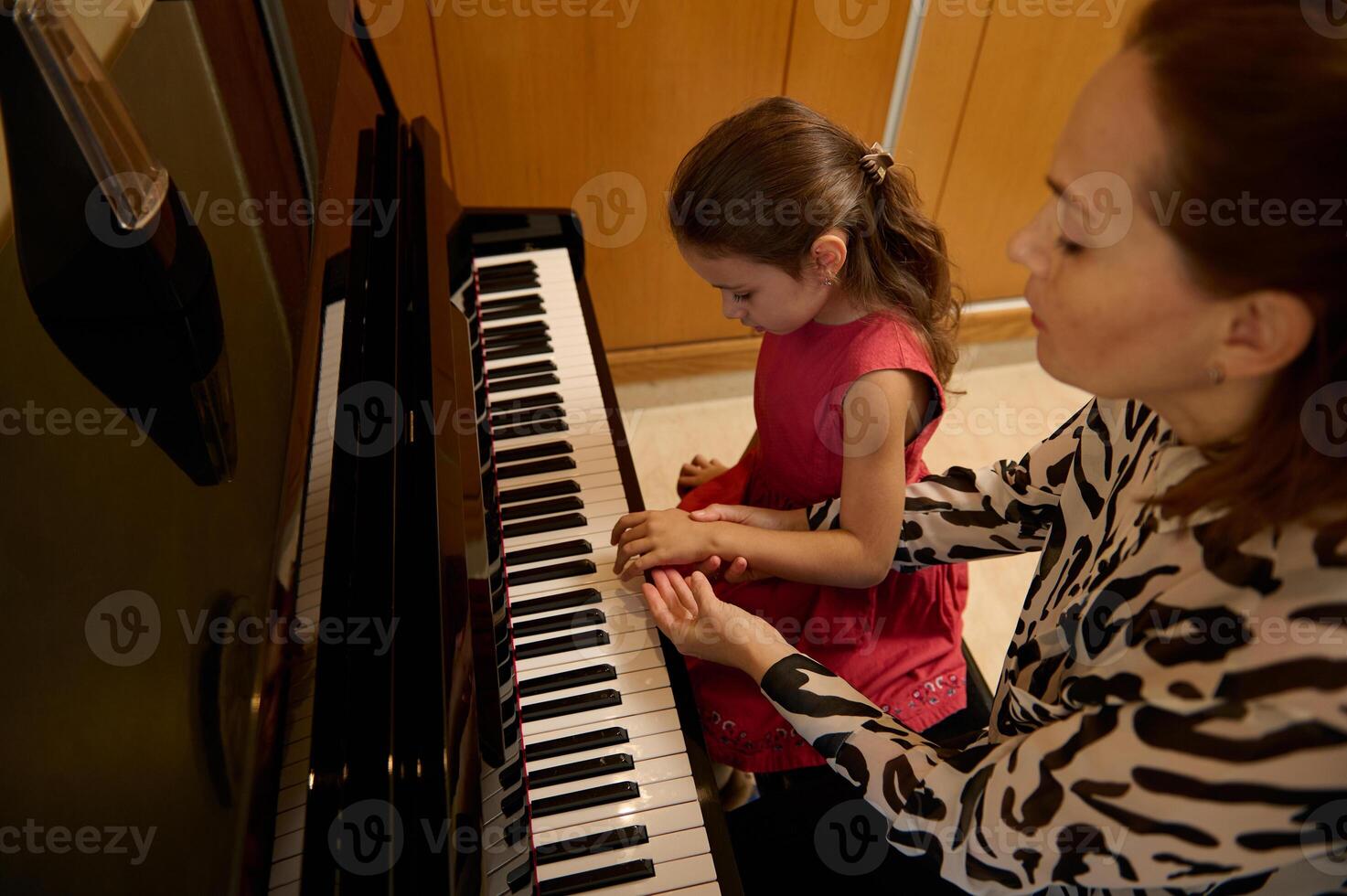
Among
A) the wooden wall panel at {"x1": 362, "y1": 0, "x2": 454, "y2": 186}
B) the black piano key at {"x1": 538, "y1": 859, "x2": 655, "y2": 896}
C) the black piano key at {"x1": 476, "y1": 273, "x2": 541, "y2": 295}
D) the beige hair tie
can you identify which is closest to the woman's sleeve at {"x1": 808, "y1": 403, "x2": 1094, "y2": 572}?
the beige hair tie

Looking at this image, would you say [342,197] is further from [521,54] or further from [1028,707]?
[1028,707]

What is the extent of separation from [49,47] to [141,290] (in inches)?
9.3

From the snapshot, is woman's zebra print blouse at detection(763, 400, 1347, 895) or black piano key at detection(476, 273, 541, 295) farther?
black piano key at detection(476, 273, 541, 295)

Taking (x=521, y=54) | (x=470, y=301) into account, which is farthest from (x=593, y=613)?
(x=521, y=54)

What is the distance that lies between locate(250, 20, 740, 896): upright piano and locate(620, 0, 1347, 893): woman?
309 millimetres

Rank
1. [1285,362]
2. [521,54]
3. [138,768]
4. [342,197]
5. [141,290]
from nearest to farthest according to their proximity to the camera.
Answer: [1285,362] → [138,768] → [141,290] → [342,197] → [521,54]

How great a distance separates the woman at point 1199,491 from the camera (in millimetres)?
568

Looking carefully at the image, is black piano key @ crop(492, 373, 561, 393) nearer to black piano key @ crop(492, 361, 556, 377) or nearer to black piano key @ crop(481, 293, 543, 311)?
black piano key @ crop(492, 361, 556, 377)

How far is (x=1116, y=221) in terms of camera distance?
636 mm

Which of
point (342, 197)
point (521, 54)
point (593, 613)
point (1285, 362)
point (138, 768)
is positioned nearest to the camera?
point (1285, 362)

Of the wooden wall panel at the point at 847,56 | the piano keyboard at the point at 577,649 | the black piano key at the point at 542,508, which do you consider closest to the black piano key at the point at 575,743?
the piano keyboard at the point at 577,649

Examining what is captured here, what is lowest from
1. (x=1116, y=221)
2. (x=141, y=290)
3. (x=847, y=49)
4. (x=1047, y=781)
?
(x=1047, y=781)

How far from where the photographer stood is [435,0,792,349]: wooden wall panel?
2.06 metres

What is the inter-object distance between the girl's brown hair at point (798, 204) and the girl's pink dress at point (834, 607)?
74 mm
